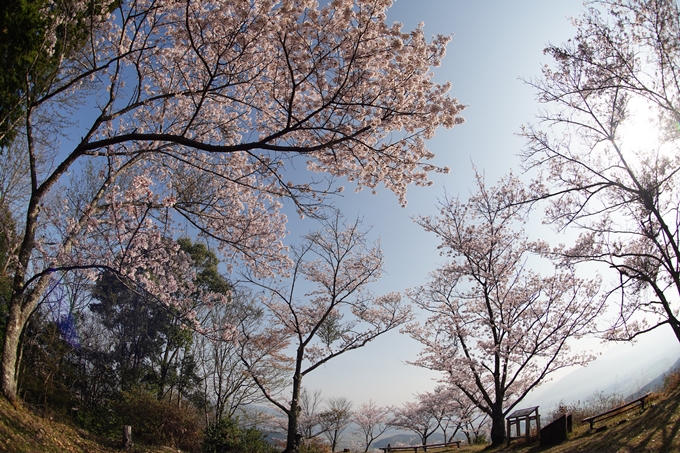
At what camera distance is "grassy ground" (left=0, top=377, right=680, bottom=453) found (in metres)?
4.97

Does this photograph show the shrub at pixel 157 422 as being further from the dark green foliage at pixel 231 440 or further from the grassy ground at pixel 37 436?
the grassy ground at pixel 37 436

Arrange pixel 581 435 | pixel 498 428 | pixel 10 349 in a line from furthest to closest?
pixel 498 428 → pixel 581 435 → pixel 10 349

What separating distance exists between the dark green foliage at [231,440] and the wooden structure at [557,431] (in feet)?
27.2

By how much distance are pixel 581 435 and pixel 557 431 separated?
0.55 m

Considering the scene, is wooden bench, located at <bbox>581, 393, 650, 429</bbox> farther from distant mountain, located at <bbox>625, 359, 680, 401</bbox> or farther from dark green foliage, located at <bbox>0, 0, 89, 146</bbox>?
dark green foliage, located at <bbox>0, 0, 89, 146</bbox>

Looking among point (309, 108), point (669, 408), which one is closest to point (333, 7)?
point (309, 108)

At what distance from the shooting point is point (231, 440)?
10.7 metres

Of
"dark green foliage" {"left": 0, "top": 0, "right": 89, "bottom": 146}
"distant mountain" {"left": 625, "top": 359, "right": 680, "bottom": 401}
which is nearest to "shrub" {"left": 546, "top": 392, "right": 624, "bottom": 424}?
"distant mountain" {"left": 625, "top": 359, "right": 680, "bottom": 401}

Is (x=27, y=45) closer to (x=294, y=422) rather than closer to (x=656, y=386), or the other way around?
(x=294, y=422)

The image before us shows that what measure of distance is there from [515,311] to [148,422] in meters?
12.7

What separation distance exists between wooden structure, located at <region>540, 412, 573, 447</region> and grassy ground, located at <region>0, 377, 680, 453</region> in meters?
0.19

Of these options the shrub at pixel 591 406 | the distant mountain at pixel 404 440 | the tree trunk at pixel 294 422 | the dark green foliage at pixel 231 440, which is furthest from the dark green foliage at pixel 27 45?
the distant mountain at pixel 404 440

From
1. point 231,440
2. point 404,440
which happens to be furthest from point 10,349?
point 404,440

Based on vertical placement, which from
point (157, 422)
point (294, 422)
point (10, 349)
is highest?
point (10, 349)
